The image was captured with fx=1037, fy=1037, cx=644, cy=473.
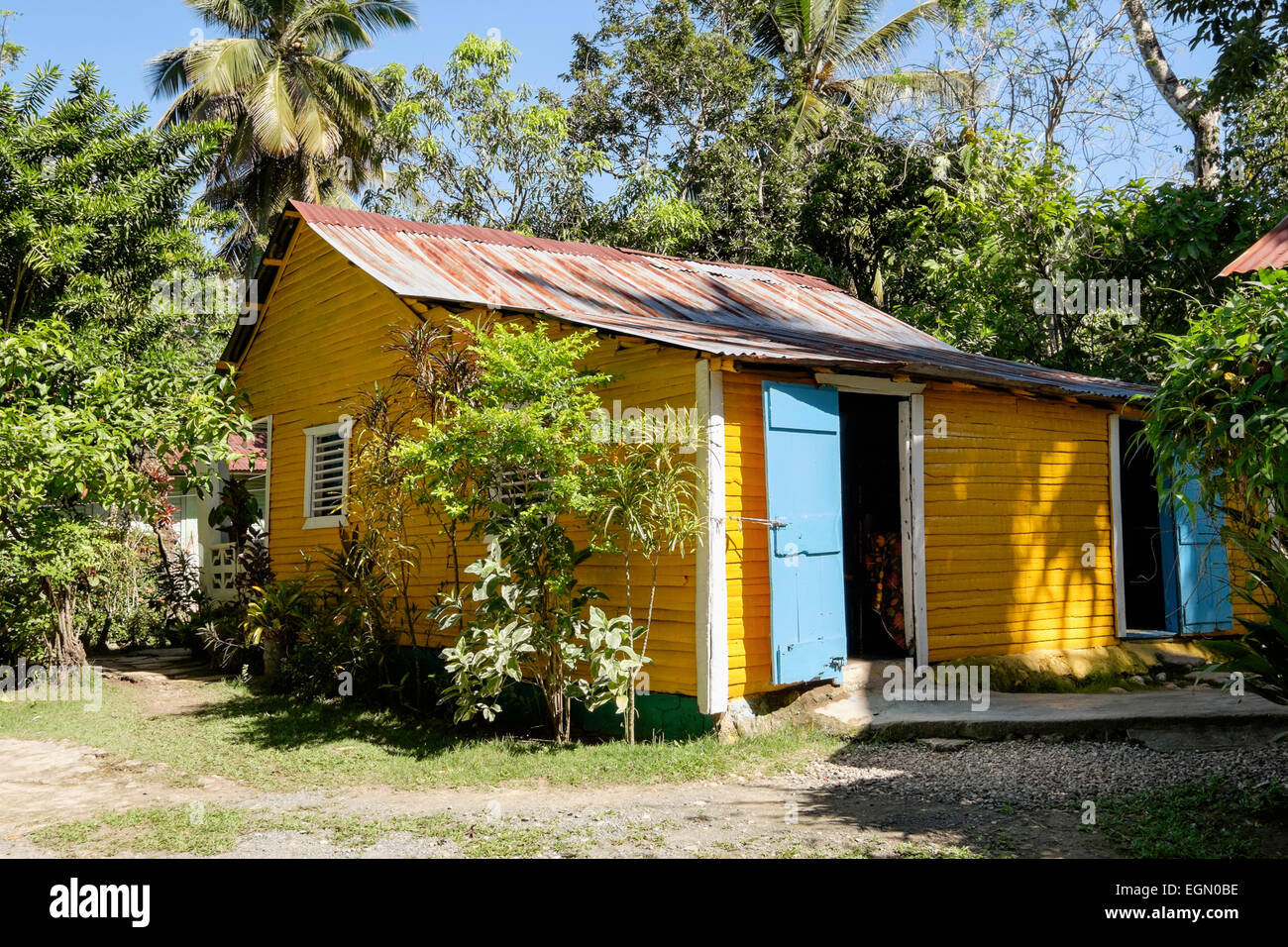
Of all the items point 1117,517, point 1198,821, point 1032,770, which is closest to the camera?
point 1198,821

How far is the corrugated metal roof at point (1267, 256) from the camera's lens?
687cm

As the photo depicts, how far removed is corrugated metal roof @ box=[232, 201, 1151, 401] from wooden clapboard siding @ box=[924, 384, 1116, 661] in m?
0.44

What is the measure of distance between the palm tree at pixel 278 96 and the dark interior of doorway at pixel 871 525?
55.4 feet

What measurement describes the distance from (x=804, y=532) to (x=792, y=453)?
0.62 meters

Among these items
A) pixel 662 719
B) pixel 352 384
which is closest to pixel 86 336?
pixel 352 384

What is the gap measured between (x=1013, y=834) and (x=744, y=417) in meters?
3.58

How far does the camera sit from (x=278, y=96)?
2322 centimetres

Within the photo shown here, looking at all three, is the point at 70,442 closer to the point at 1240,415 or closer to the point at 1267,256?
the point at 1240,415

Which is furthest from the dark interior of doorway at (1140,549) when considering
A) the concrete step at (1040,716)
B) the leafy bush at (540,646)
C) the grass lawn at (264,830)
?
the grass lawn at (264,830)

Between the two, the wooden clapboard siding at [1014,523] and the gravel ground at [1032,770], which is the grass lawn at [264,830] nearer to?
the gravel ground at [1032,770]

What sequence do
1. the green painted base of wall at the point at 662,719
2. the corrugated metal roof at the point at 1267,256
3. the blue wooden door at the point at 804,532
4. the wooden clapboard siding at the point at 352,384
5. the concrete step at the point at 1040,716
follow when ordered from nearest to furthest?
the corrugated metal roof at the point at 1267,256, the concrete step at the point at 1040,716, the green painted base of wall at the point at 662,719, the blue wooden door at the point at 804,532, the wooden clapboard siding at the point at 352,384

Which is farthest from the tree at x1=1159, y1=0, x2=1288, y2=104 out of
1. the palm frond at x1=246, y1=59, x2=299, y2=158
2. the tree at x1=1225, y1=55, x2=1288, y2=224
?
the palm frond at x1=246, y1=59, x2=299, y2=158

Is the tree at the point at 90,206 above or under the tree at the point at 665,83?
under

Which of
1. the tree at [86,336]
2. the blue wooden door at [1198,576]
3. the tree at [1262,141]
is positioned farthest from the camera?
the tree at [1262,141]
